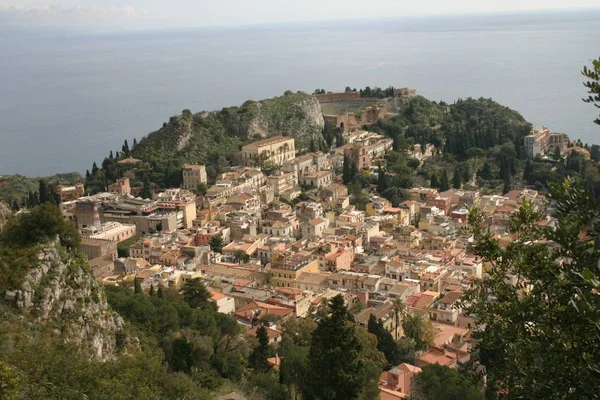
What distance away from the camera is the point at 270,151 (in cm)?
3828

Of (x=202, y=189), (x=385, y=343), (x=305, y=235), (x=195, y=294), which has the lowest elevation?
(x=305, y=235)

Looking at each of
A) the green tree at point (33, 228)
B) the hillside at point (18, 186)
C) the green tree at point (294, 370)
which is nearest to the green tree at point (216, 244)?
the green tree at point (294, 370)

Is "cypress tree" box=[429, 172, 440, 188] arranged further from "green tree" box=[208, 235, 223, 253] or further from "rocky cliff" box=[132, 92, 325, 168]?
"green tree" box=[208, 235, 223, 253]

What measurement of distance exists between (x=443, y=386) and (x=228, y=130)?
31662 mm

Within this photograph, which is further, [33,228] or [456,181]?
[456,181]

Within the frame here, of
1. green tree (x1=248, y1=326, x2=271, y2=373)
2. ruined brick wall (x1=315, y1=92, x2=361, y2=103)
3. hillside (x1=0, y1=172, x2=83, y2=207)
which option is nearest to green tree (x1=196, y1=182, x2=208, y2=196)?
hillside (x1=0, y1=172, x2=83, y2=207)

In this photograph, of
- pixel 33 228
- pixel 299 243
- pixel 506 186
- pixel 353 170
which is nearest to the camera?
pixel 33 228

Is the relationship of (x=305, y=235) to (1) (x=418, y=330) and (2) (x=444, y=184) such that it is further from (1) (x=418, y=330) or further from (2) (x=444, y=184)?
(2) (x=444, y=184)

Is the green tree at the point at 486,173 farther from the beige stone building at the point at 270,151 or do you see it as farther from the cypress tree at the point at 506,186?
the beige stone building at the point at 270,151

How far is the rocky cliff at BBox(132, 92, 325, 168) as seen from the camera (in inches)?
1518

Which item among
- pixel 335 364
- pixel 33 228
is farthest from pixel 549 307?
pixel 33 228

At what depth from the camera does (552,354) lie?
4.78m

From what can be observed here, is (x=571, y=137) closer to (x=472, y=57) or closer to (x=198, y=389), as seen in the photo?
(x=198, y=389)

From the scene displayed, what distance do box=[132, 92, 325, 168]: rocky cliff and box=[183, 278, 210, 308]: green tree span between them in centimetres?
1838
